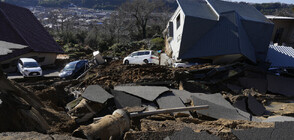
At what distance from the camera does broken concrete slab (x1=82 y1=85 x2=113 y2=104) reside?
7018 millimetres

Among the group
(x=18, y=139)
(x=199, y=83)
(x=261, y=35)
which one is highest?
(x=261, y=35)

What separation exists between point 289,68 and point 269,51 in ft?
10.6

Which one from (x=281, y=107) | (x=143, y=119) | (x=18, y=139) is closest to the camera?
(x=18, y=139)

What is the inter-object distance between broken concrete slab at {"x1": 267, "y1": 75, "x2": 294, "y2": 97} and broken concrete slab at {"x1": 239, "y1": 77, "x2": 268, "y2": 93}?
381 millimetres

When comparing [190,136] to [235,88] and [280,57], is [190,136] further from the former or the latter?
[280,57]

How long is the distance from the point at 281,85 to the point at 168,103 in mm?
10083

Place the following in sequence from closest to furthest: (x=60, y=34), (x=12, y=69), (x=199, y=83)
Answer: (x=199, y=83), (x=12, y=69), (x=60, y=34)

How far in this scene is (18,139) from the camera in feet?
11.6

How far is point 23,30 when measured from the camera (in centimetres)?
2514

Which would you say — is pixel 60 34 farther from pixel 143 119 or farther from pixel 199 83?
pixel 143 119

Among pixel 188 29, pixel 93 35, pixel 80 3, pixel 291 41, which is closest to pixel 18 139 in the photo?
pixel 188 29

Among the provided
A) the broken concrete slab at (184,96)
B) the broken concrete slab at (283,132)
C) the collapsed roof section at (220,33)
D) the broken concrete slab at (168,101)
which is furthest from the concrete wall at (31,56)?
the broken concrete slab at (283,132)

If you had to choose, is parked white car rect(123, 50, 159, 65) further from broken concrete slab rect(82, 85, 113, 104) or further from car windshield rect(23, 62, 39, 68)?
broken concrete slab rect(82, 85, 113, 104)

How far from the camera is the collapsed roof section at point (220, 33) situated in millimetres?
16945
